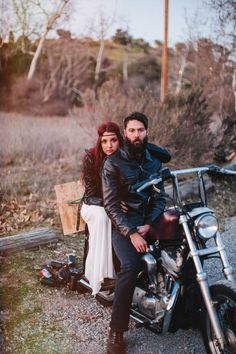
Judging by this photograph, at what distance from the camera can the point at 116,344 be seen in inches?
135

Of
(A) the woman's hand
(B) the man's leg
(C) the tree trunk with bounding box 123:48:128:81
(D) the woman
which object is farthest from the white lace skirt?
(C) the tree trunk with bounding box 123:48:128:81

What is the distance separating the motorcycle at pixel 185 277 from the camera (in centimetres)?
298

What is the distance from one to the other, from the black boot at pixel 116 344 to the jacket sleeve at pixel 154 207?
34.6 inches

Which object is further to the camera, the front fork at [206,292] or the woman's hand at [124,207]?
the woman's hand at [124,207]

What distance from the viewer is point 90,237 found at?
3898 mm

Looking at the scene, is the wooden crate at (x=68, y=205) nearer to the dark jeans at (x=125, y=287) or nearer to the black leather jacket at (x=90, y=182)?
the black leather jacket at (x=90, y=182)

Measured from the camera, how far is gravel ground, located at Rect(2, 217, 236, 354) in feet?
11.8

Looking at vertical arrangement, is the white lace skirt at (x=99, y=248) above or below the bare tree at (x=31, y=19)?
below

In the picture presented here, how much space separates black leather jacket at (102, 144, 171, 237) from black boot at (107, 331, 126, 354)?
2.67ft

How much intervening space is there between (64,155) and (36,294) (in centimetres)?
852

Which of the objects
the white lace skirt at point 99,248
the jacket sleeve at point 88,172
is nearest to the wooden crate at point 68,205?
the jacket sleeve at point 88,172

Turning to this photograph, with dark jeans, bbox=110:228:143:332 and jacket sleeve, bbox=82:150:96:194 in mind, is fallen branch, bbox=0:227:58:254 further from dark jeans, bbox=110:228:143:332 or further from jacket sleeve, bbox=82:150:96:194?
dark jeans, bbox=110:228:143:332

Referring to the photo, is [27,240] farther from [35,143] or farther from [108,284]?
[35,143]

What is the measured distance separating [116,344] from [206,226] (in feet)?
3.85
